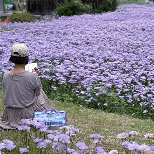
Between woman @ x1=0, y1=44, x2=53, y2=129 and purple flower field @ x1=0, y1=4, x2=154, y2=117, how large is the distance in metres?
2.15

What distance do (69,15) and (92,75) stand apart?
1486 cm

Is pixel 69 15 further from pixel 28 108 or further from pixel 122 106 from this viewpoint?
pixel 28 108

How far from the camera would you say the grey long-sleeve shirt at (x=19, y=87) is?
437 centimetres

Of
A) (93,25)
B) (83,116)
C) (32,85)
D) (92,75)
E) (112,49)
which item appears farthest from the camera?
(93,25)

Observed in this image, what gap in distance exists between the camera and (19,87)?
438 cm

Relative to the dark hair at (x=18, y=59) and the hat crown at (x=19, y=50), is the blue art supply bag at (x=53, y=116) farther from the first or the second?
the hat crown at (x=19, y=50)

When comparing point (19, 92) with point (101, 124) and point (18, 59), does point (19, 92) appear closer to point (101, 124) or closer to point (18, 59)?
point (18, 59)

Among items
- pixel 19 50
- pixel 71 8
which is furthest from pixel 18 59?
pixel 71 8

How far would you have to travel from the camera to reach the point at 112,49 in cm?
1073

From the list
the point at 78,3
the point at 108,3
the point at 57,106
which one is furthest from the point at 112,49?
the point at 108,3

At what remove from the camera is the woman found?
14.3ft

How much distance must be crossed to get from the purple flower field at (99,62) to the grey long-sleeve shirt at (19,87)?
2.23m

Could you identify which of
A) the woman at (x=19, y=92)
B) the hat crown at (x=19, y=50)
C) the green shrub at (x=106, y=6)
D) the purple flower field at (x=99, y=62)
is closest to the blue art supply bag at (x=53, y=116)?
the woman at (x=19, y=92)

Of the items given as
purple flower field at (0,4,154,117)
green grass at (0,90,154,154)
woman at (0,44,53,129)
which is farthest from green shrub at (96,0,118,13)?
woman at (0,44,53,129)
